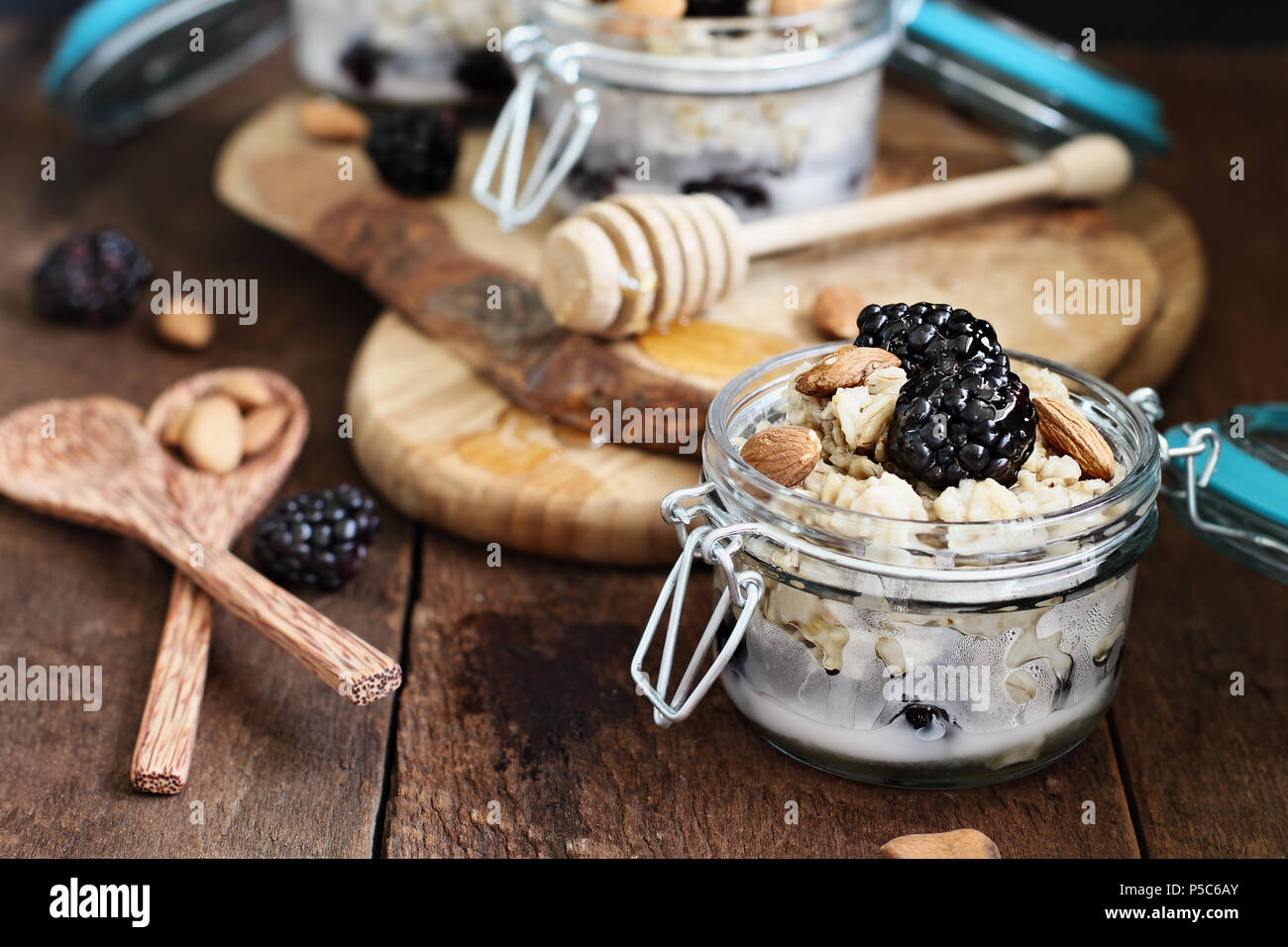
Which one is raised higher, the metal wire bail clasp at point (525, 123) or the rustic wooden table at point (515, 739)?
the metal wire bail clasp at point (525, 123)

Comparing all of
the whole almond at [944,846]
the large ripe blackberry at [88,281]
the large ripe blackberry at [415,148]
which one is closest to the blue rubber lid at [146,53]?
the large ripe blackberry at [88,281]

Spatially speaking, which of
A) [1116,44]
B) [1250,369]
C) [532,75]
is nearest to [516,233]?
[532,75]

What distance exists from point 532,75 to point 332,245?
0.33 m

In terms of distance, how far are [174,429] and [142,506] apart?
0.13 meters

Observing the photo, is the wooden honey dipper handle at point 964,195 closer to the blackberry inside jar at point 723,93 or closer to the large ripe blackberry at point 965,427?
the blackberry inside jar at point 723,93

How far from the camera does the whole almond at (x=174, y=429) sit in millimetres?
1316

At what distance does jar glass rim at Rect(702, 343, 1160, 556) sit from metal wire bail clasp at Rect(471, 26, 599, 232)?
0.52m

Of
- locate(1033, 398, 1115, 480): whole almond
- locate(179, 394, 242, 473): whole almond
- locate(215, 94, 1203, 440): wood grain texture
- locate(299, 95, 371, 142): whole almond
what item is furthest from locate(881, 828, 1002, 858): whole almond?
locate(299, 95, 371, 142): whole almond

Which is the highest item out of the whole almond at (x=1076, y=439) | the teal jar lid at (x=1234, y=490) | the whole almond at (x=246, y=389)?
the whole almond at (x=1076, y=439)

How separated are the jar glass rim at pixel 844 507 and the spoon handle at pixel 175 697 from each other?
44cm

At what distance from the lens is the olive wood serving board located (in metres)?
1.26

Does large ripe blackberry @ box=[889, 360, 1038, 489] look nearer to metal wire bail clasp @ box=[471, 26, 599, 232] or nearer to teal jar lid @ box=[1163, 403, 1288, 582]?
teal jar lid @ box=[1163, 403, 1288, 582]

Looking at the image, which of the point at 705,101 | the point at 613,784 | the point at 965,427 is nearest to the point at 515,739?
the point at 613,784

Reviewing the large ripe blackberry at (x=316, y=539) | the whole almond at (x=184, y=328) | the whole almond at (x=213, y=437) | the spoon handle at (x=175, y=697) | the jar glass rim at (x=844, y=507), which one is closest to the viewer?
the jar glass rim at (x=844, y=507)
